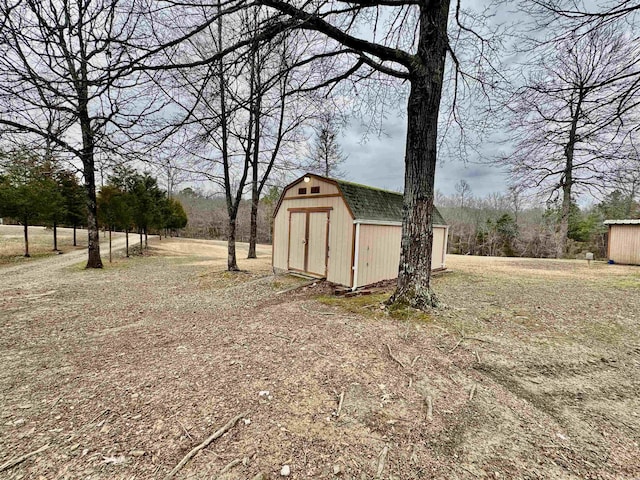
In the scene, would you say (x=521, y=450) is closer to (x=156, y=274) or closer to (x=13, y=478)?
(x=13, y=478)

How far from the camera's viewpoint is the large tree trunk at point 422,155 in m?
4.57

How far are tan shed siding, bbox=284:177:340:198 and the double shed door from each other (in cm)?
51

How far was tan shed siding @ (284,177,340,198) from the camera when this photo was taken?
26.0ft

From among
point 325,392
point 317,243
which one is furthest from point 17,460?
point 317,243

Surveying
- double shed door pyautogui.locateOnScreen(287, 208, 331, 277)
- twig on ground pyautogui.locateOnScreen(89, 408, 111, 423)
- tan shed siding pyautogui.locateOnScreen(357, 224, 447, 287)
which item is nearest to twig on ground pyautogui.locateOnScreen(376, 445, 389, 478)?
twig on ground pyautogui.locateOnScreen(89, 408, 111, 423)

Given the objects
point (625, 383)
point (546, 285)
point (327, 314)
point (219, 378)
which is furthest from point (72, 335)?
point (546, 285)

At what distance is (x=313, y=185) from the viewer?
28.1ft

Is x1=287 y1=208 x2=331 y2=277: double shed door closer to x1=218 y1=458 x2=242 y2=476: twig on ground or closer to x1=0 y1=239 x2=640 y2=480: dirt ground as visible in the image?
x1=0 y1=239 x2=640 y2=480: dirt ground

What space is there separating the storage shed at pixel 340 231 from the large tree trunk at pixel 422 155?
2.49m

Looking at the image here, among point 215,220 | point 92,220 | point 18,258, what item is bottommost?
Answer: point 18,258

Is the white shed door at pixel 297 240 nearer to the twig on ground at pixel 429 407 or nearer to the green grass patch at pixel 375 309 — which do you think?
the green grass patch at pixel 375 309

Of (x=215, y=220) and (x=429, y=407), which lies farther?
(x=215, y=220)

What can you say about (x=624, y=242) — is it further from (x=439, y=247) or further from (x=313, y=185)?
(x=313, y=185)

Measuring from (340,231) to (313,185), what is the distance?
6.25 ft
